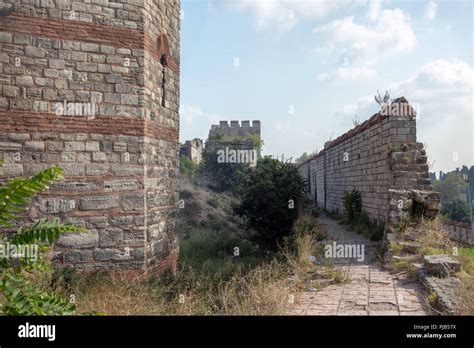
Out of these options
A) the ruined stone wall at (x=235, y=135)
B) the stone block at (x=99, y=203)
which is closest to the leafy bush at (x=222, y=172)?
the ruined stone wall at (x=235, y=135)

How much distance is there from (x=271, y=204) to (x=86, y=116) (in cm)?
743

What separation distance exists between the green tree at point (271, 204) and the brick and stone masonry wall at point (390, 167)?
6.51ft

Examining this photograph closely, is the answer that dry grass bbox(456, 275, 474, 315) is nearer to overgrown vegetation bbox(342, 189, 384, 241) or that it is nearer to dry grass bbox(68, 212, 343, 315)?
dry grass bbox(68, 212, 343, 315)

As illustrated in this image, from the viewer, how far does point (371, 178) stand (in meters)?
11.2

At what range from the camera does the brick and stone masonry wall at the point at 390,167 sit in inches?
346

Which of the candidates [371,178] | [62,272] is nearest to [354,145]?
[371,178]

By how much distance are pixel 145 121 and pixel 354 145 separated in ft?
26.4

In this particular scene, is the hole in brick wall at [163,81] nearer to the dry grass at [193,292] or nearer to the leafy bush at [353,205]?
the dry grass at [193,292]

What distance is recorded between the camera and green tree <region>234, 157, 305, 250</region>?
12.9 metres

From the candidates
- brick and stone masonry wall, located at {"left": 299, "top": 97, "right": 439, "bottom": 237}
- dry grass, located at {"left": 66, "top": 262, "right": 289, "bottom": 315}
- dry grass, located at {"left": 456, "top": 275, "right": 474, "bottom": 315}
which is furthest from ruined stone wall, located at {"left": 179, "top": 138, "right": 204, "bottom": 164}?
dry grass, located at {"left": 456, "top": 275, "right": 474, "bottom": 315}

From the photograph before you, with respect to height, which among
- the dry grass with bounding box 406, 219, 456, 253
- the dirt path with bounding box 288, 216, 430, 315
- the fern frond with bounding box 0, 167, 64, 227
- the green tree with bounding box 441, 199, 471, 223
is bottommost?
the green tree with bounding box 441, 199, 471, 223

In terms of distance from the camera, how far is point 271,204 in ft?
42.2

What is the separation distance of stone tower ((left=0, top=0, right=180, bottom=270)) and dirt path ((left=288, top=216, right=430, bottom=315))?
274cm
